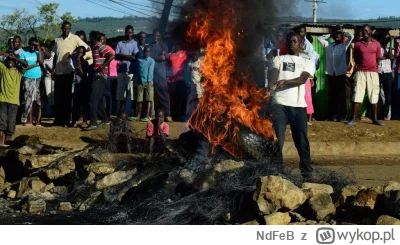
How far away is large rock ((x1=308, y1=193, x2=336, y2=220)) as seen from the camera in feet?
25.1

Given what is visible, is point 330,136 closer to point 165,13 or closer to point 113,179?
point 165,13

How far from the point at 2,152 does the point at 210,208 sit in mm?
5469

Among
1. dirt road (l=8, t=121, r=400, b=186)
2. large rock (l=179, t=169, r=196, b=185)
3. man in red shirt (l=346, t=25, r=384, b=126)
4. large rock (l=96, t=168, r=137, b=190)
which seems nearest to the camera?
large rock (l=179, t=169, r=196, b=185)

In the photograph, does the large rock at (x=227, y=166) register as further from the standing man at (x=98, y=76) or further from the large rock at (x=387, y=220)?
the standing man at (x=98, y=76)

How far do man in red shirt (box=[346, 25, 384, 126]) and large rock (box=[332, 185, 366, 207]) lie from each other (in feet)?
24.2

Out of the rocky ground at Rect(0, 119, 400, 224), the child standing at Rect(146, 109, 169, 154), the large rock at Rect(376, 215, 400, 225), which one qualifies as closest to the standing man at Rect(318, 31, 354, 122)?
the rocky ground at Rect(0, 119, 400, 224)

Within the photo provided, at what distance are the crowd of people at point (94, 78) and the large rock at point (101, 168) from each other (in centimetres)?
352

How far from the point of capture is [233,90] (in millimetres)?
10484

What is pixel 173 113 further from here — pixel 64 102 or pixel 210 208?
pixel 210 208

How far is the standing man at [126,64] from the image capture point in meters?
15.5

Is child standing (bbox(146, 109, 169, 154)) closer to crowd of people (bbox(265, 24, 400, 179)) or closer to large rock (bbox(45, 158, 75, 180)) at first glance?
large rock (bbox(45, 158, 75, 180))

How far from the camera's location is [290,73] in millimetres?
10125

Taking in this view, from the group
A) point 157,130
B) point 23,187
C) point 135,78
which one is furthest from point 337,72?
point 23,187

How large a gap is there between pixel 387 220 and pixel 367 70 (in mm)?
8717
